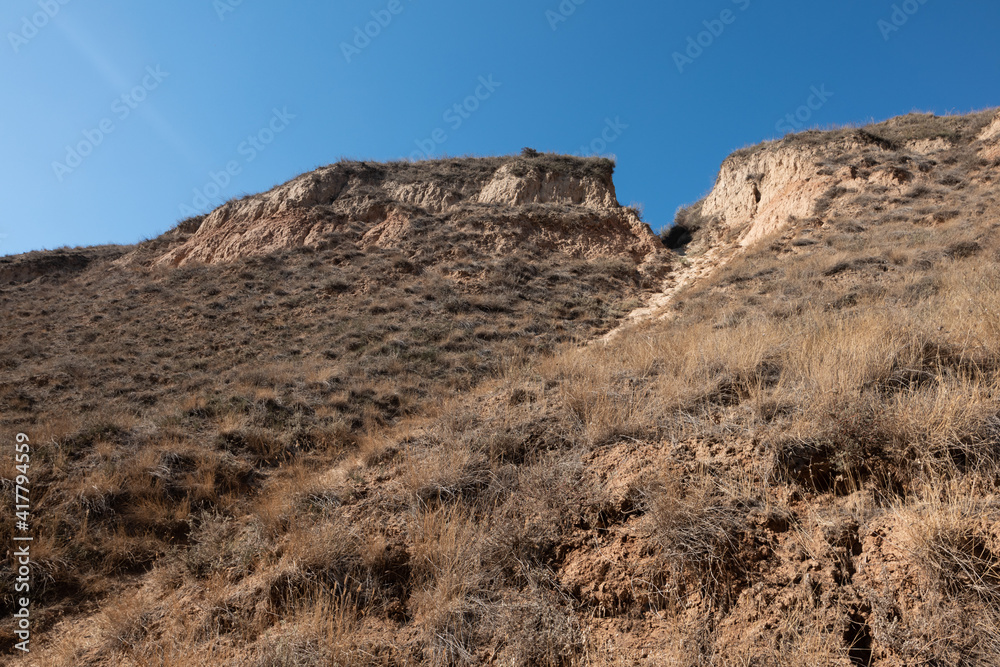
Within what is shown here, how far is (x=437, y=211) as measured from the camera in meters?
19.5

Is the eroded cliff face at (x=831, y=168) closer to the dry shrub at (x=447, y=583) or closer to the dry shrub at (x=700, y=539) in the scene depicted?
the dry shrub at (x=700, y=539)

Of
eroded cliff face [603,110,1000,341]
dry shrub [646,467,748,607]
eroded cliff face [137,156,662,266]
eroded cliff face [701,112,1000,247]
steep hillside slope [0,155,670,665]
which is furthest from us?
eroded cliff face [137,156,662,266]

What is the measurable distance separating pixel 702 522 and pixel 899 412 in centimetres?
137

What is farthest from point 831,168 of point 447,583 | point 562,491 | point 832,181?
point 447,583

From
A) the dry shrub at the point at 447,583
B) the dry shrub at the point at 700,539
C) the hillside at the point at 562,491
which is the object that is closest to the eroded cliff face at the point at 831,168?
the hillside at the point at 562,491

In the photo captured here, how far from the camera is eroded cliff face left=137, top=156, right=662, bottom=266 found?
1752 cm

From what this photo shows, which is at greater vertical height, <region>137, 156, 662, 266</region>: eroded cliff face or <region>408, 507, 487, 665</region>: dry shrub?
<region>137, 156, 662, 266</region>: eroded cliff face

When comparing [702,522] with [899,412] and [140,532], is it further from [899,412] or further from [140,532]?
[140,532]

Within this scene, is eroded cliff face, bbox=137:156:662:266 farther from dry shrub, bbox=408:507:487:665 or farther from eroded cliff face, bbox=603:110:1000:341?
dry shrub, bbox=408:507:487:665

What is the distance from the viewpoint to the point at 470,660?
2357mm

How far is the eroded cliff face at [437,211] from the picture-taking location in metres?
17.5

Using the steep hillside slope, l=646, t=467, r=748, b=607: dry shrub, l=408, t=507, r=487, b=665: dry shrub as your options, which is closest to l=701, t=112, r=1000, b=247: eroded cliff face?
the steep hillside slope

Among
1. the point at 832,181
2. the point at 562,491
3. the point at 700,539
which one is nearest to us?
the point at 700,539

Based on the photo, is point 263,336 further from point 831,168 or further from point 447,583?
point 831,168
